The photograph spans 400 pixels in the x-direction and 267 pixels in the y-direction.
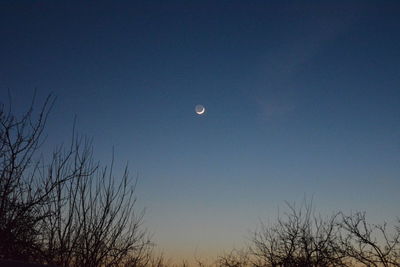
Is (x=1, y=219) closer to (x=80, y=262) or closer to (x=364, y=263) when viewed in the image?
(x=80, y=262)

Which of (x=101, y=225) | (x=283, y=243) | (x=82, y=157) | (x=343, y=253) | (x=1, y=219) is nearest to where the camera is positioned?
(x=1, y=219)

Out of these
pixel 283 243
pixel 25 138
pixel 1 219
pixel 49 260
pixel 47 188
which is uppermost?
pixel 283 243

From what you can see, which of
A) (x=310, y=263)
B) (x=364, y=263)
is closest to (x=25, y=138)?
(x=364, y=263)

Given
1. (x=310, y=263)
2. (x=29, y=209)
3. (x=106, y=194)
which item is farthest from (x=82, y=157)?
(x=310, y=263)

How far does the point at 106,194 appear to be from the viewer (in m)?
5.93

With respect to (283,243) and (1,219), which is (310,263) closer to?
(283,243)

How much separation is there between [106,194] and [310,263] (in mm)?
10558

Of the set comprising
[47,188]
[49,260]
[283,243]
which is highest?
[283,243]

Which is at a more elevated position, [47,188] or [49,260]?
[47,188]

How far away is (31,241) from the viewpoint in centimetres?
513

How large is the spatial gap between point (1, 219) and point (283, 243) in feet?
42.1

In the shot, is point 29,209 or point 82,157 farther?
point 82,157

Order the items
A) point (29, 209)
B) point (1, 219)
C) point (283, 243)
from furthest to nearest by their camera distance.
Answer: point (283, 243) → point (29, 209) → point (1, 219)

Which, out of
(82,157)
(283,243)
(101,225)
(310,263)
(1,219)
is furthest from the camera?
(283,243)
